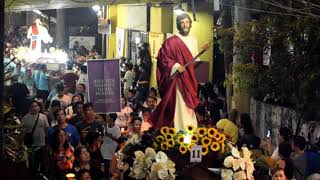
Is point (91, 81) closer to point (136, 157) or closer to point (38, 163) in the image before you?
point (38, 163)

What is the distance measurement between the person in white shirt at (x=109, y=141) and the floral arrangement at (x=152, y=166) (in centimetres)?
235

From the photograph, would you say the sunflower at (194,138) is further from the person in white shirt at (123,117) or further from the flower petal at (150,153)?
the person in white shirt at (123,117)

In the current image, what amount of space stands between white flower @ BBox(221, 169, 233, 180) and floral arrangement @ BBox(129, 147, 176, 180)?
0.68m

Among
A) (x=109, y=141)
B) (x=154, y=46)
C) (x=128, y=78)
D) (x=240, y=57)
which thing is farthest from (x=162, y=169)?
(x=128, y=78)

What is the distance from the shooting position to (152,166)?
28.5 feet

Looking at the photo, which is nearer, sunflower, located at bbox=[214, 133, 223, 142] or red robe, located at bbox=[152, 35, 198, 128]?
sunflower, located at bbox=[214, 133, 223, 142]

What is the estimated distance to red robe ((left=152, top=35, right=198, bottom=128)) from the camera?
10188mm

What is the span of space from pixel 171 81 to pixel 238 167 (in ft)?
7.22

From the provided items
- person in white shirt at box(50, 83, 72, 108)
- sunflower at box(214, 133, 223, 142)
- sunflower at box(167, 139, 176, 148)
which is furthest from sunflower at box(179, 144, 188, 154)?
person in white shirt at box(50, 83, 72, 108)

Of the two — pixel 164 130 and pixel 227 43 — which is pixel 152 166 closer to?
pixel 164 130

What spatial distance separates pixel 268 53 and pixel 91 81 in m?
3.60

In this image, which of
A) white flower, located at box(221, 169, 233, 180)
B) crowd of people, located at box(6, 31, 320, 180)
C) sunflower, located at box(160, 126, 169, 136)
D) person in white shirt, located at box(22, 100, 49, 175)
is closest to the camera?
white flower, located at box(221, 169, 233, 180)

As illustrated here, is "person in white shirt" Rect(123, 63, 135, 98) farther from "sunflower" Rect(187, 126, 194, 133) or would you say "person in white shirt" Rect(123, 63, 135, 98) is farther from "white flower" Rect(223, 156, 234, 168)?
"white flower" Rect(223, 156, 234, 168)

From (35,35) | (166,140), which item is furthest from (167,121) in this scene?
(35,35)
